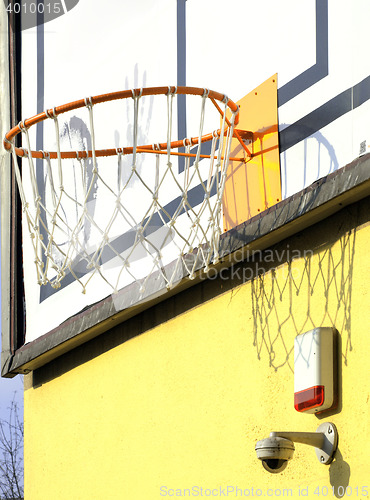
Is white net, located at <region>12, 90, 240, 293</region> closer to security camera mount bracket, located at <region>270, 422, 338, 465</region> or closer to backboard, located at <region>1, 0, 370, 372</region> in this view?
backboard, located at <region>1, 0, 370, 372</region>

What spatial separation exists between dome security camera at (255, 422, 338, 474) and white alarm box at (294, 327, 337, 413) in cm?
10

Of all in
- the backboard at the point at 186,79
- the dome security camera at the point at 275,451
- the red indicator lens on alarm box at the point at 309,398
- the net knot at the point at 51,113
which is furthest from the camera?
the net knot at the point at 51,113

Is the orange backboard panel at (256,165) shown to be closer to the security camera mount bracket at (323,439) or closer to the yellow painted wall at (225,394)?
the yellow painted wall at (225,394)

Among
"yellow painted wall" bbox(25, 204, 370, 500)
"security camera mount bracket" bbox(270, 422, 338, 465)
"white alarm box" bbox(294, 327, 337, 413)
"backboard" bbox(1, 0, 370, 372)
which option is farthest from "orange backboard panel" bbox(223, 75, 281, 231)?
"security camera mount bracket" bbox(270, 422, 338, 465)

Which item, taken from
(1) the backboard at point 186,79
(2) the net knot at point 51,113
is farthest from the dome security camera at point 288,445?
(2) the net knot at point 51,113

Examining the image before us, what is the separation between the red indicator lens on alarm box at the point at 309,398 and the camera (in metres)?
3.76

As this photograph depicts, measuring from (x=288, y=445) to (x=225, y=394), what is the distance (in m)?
0.77

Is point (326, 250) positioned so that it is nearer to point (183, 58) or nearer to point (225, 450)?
point (225, 450)

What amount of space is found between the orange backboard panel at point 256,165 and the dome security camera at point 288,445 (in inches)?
41.2

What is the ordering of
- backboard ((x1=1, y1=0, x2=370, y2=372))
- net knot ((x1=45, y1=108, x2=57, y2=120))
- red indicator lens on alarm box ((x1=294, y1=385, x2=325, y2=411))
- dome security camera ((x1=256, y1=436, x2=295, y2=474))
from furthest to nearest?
net knot ((x1=45, y1=108, x2=57, y2=120)) < backboard ((x1=1, y1=0, x2=370, y2=372)) < red indicator lens on alarm box ((x1=294, y1=385, x2=325, y2=411)) < dome security camera ((x1=256, y1=436, x2=295, y2=474))

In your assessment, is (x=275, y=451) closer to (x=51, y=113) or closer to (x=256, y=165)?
(x=256, y=165)

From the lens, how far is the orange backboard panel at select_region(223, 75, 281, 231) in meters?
4.36

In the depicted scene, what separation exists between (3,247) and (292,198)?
2931mm

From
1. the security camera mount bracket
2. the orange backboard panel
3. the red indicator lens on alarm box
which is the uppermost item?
the orange backboard panel
